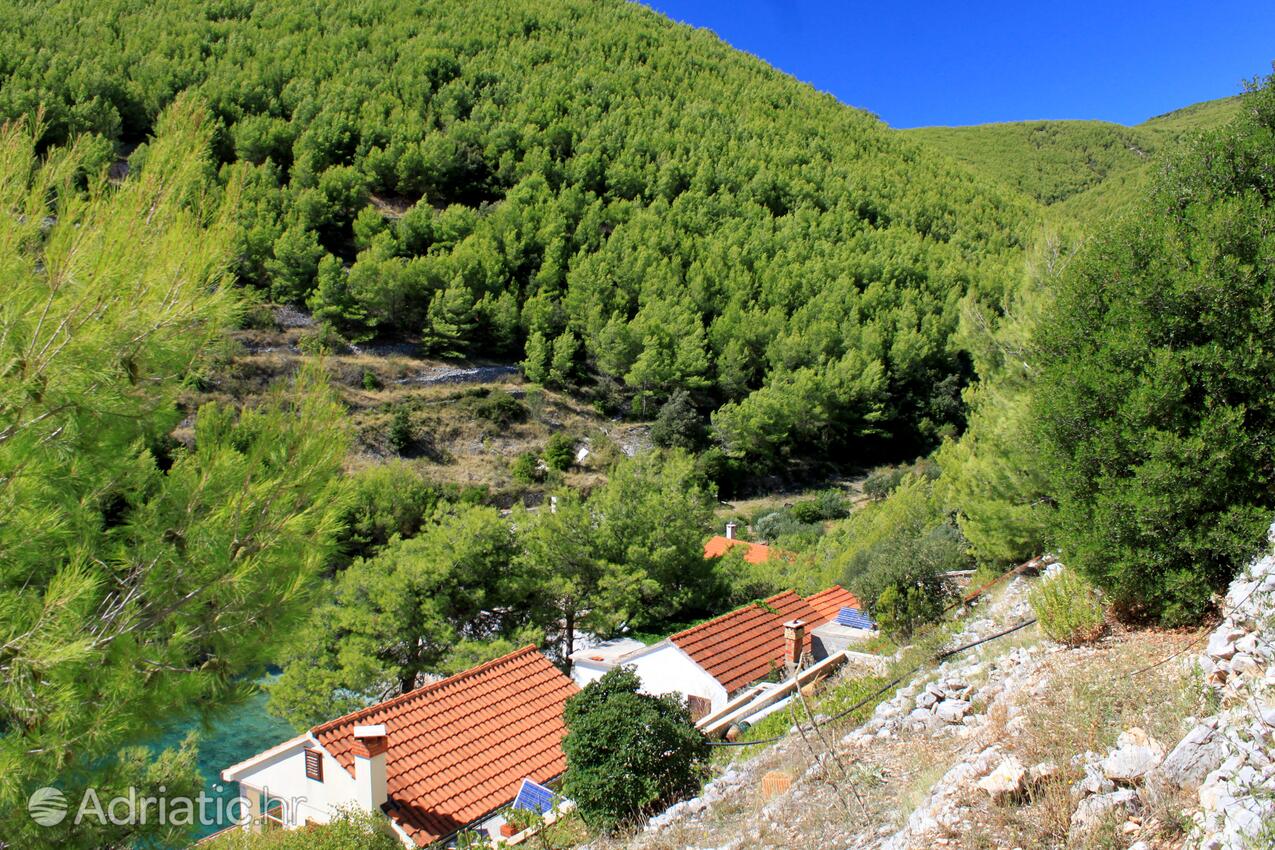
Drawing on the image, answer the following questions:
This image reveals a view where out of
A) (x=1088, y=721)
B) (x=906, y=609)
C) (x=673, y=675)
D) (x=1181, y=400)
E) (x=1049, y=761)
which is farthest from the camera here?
(x=673, y=675)

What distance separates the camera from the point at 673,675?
34.2 ft

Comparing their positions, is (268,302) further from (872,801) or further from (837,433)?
(872,801)

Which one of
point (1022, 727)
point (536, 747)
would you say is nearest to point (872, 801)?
point (1022, 727)

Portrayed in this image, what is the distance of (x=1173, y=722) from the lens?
3.38 meters

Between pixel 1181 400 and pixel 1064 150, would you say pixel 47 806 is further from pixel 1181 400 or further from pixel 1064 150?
pixel 1064 150

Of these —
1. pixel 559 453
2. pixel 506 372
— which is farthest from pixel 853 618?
pixel 506 372

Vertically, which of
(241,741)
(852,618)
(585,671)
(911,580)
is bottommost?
(241,741)

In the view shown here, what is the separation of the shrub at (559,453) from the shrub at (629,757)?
914 inches

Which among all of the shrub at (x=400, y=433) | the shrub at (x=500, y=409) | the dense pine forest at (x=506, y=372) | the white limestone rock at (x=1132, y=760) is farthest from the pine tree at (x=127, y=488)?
the shrub at (x=500, y=409)

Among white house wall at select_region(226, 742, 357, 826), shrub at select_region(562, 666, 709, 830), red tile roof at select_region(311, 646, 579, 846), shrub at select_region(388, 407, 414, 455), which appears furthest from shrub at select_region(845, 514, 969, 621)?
shrub at select_region(388, 407, 414, 455)

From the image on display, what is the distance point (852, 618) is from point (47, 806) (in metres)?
10.1

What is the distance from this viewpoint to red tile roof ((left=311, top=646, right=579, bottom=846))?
772 cm

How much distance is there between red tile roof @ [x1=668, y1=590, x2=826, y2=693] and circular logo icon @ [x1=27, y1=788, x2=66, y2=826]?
7730 millimetres

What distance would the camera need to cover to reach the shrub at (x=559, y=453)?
2988 centimetres
